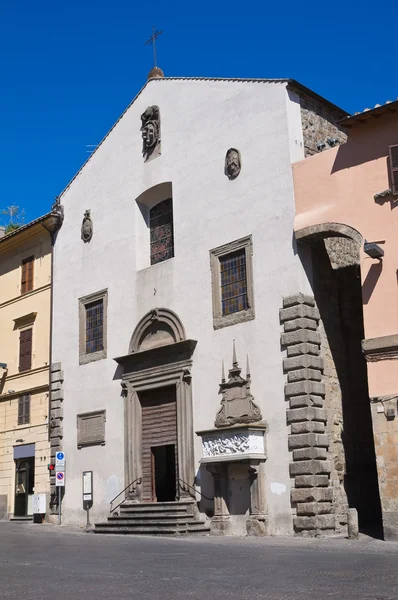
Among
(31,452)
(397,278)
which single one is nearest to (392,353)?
(397,278)

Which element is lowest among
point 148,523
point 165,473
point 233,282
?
point 148,523

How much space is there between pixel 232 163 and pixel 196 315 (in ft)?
13.6

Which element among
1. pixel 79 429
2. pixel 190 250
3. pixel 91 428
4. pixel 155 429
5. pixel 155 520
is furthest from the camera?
pixel 79 429

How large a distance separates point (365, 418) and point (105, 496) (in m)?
7.95

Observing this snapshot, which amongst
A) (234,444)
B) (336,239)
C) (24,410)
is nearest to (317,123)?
(336,239)

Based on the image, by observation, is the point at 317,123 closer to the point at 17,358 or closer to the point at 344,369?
the point at 344,369

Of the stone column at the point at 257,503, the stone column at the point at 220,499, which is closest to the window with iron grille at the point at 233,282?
the stone column at the point at 220,499

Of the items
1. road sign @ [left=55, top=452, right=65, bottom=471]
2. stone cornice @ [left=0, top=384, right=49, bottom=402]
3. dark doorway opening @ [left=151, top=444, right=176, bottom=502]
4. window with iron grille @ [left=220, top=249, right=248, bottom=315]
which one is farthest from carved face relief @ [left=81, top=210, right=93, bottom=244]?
dark doorway opening @ [left=151, top=444, right=176, bottom=502]

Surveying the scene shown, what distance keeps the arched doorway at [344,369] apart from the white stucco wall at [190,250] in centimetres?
92

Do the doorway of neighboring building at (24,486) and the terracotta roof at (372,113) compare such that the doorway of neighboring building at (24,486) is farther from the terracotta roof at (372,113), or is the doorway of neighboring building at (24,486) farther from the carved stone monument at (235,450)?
the terracotta roof at (372,113)

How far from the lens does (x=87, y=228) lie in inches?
1020

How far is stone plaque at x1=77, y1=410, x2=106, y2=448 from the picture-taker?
23562mm

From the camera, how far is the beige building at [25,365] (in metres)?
26.6

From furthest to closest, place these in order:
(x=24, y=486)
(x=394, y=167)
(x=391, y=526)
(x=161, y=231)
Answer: (x=24, y=486)
(x=161, y=231)
(x=394, y=167)
(x=391, y=526)
